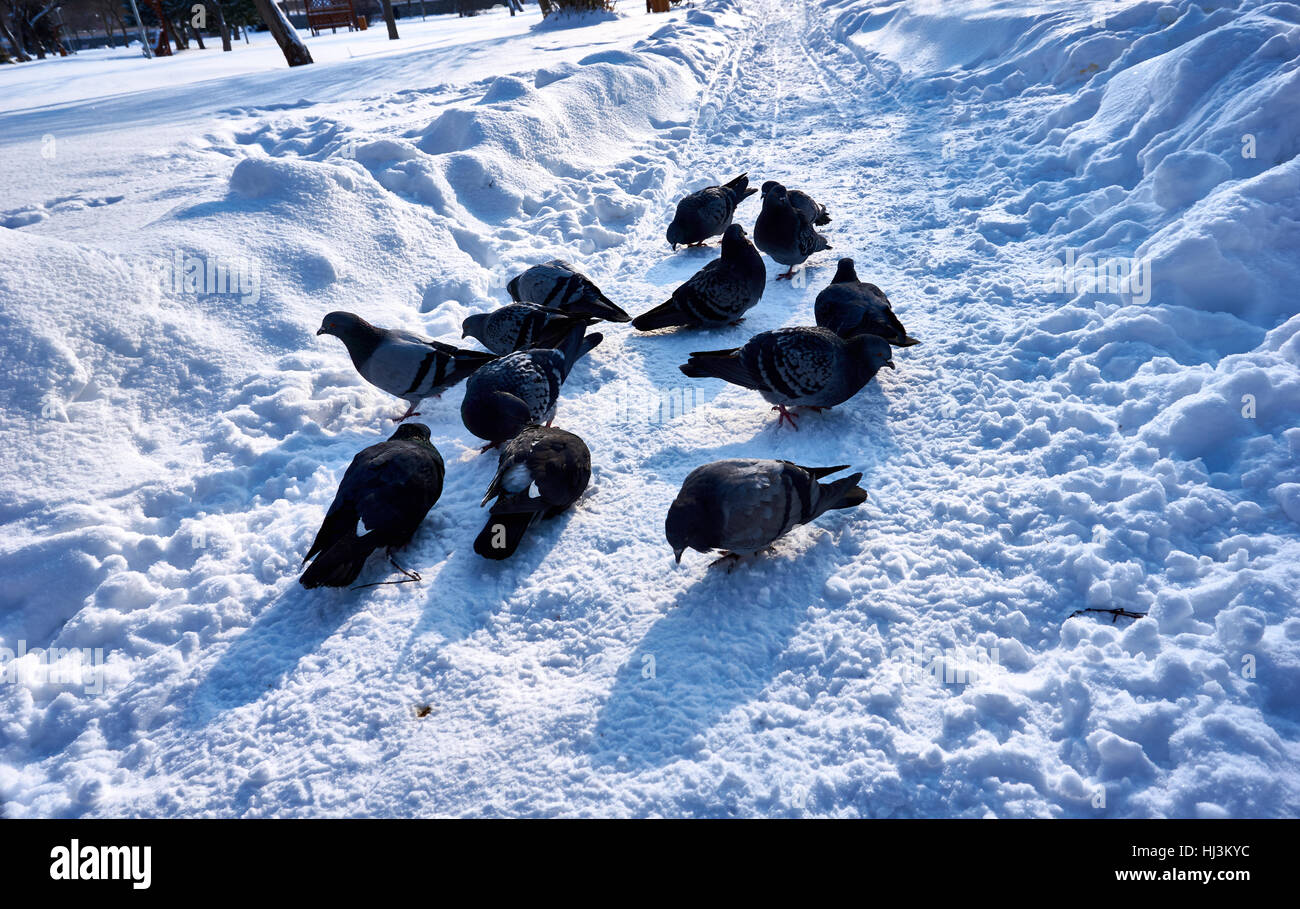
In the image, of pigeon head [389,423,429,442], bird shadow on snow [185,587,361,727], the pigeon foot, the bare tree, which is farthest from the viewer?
the bare tree

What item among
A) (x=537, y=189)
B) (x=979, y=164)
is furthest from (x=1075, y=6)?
(x=537, y=189)

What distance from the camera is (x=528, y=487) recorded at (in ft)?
10.6

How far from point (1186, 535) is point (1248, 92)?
4.08 meters

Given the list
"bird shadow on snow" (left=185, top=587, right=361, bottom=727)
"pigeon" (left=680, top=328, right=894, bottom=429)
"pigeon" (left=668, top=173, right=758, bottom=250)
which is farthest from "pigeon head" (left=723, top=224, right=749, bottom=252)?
"bird shadow on snow" (left=185, top=587, right=361, bottom=727)

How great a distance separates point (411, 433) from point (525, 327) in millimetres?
1309

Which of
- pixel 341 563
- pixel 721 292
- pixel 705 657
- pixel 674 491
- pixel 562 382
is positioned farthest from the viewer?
pixel 721 292

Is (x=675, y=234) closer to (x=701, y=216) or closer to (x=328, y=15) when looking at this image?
(x=701, y=216)

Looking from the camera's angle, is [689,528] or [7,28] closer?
[689,528]

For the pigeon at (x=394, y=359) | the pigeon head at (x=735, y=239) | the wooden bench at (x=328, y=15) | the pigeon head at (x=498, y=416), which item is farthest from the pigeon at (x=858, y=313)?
the wooden bench at (x=328, y=15)

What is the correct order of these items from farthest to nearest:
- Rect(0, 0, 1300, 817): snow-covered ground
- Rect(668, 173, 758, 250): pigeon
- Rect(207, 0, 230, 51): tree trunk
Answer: Rect(207, 0, 230, 51): tree trunk
Rect(668, 173, 758, 250): pigeon
Rect(0, 0, 1300, 817): snow-covered ground

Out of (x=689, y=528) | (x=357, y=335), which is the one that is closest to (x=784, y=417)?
(x=689, y=528)

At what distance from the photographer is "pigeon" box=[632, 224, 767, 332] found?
16.3 feet

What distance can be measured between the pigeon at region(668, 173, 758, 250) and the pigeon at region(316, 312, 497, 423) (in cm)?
281

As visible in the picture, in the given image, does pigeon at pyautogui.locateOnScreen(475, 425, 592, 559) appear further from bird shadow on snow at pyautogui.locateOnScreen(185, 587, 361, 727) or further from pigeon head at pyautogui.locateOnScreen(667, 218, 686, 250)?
pigeon head at pyautogui.locateOnScreen(667, 218, 686, 250)
